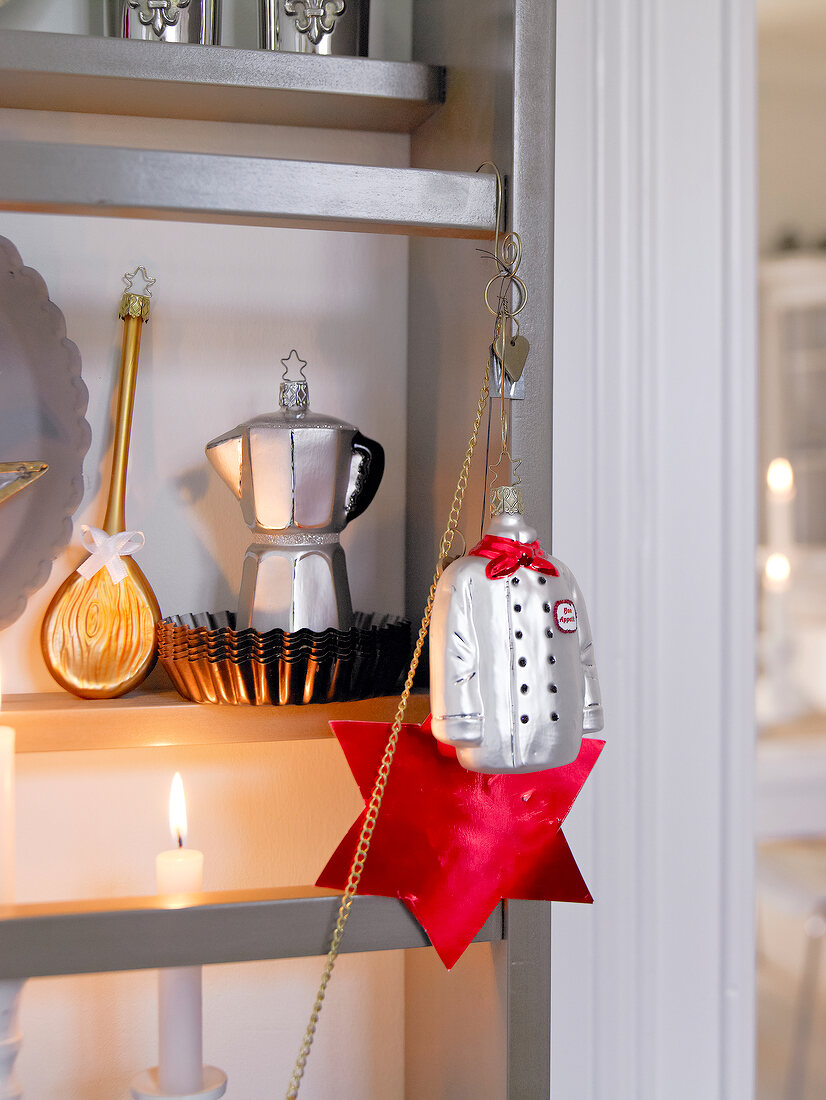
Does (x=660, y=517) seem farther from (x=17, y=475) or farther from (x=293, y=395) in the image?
(x=17, y=475)

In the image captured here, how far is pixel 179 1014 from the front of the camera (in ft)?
1.81

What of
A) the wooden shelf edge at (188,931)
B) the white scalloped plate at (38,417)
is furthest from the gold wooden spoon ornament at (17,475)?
the wooden shelf edge at (188,931)

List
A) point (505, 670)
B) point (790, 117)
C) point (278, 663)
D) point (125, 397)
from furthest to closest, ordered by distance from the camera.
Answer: point (790, 117) → point (125, 397) → point (278, 663) → point (505, 670)

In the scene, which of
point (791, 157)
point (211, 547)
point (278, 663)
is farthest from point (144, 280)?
point (791, 157)

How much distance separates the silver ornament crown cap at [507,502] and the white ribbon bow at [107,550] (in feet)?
0.87

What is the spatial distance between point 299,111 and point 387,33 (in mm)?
114

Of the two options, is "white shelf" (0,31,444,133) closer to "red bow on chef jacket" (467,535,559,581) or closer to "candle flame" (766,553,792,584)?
"red bow on chef jacket" (467,535,559,581)

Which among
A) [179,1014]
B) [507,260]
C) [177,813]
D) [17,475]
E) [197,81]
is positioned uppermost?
[197,81]

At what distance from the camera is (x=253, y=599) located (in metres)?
0.61

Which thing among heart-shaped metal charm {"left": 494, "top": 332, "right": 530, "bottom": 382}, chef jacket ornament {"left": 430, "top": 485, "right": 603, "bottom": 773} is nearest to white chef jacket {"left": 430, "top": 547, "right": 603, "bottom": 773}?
chef jacket ornament {"left": 430, "top": 485, "right": 603, "bottom": 773}

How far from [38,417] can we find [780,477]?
0.67 meters

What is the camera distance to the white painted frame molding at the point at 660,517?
2.25 feet

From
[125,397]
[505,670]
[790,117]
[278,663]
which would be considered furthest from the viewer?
[790,117]

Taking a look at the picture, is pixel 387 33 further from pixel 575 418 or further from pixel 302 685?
pixel 302 685
